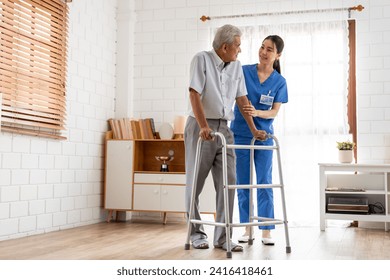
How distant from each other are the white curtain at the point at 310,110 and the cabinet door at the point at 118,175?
155 centimetres

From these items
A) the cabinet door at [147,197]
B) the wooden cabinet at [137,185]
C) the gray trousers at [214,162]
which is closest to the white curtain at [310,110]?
the wooden cabinet at [137,185]

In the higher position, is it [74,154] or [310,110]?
[310,110]

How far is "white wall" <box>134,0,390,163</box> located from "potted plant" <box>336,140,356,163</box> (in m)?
0.33

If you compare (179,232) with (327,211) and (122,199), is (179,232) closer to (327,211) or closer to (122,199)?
(122,199)

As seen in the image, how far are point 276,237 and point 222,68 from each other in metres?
1.61

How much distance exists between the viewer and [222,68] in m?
3.36

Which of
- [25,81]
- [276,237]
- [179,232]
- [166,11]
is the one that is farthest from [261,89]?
[166,11]

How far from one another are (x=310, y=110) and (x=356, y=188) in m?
0.93

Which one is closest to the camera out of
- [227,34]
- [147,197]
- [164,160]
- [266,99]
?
[227,34]

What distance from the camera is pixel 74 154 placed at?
195 inches

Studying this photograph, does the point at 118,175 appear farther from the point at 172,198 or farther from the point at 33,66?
the point at 33,66

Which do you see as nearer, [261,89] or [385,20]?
[261,89]

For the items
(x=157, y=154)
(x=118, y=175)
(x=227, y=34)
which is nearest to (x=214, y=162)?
(x=227, y=34)

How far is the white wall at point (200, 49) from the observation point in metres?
5.20
